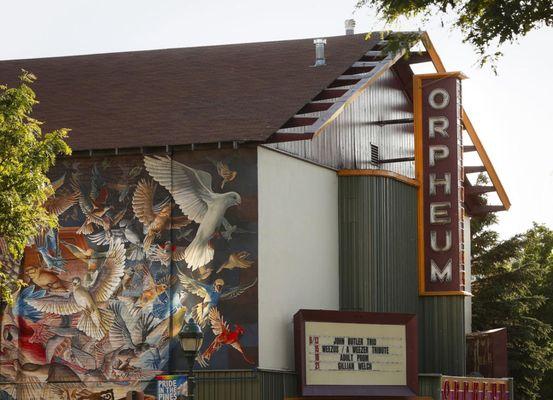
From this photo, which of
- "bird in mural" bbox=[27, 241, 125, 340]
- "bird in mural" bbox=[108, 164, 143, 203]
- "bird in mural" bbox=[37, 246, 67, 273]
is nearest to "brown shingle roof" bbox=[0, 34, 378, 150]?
"bird in mural" bbox=[108, 164, 143, 203]

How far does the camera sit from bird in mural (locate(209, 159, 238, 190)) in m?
35.7

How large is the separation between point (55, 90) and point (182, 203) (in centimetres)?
859

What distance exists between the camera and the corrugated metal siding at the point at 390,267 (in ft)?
131

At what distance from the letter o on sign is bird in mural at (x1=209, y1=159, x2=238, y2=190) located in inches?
383

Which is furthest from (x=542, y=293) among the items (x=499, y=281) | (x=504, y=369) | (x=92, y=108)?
(x=92, y=108)

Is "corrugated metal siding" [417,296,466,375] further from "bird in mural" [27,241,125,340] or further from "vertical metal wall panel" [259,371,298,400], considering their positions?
"bird in mural" [27,241,125,340]

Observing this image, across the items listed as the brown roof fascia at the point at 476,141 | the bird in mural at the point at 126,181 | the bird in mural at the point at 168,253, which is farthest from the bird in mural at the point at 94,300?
the brown roof fascia at the point at 476,141

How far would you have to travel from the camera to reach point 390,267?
4106cm

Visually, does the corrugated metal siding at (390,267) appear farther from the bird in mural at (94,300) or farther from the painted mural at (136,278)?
the bird in mural at (94,300)

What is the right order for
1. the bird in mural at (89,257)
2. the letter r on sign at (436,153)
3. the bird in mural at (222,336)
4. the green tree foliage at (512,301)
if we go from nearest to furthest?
1. the bird in mural at (222,336)
2. the bird in mural at (89,257)
3. the letter r on sign at (436,153)
4. the green tree foliage at (512,301)

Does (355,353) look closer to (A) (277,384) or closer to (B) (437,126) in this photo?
(A) (277,384)

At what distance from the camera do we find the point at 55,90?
42.3m

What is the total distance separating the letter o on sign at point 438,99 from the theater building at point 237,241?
490 millimetres

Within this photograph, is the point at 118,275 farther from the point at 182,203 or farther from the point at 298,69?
the point at 298,69
